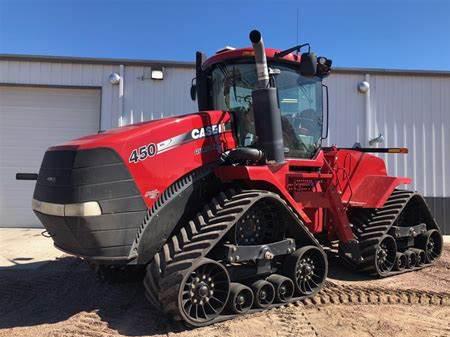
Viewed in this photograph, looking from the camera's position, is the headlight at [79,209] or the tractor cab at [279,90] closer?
the headlight at [79,209]

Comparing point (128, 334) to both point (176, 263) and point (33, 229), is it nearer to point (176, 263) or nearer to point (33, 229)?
point (176, 263)

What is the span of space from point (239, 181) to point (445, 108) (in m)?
8.96

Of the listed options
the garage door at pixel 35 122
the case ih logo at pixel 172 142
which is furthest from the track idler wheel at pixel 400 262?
the garage door at pixel 35 122

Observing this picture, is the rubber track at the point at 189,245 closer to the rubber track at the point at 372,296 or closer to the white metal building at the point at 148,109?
the rubber track at the point at 372,296

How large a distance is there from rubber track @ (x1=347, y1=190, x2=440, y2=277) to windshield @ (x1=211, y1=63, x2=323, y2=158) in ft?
5.32

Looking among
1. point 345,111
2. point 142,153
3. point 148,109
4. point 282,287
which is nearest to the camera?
point 142,153

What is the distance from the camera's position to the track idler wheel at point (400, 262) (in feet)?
23.1

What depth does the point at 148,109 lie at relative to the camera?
37.8 feet

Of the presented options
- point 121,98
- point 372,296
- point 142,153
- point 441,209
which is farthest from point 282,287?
point 441,209

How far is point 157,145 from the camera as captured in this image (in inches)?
188

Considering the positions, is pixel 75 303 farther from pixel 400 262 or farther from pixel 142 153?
pixel 400 262

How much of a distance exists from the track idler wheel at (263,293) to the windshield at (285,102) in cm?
167

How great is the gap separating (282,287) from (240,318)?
72 centimetres

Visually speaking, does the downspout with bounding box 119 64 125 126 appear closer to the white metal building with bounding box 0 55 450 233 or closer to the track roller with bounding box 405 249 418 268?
the white metal building with bounding box 0 55 450 233
